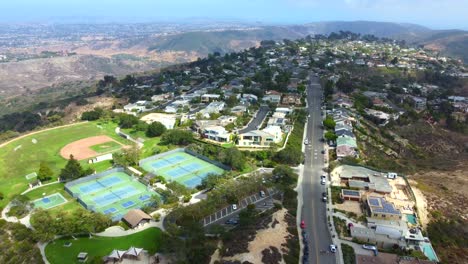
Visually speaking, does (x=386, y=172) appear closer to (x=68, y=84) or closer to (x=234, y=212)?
(x=234, y=212)

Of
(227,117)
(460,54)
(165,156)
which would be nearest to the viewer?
(165,156)

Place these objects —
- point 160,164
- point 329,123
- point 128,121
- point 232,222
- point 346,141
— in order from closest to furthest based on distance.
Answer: point 232,222
point 160,164
point 346,141
point 329,123
point 128,121

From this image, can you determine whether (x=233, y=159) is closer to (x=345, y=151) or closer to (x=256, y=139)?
(x=256, y=139)

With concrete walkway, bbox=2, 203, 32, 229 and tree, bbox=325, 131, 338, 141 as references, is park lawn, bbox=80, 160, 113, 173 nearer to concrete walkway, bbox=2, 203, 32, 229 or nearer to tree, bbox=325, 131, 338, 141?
concrete walkway, bbox=2, 203, 32, 229

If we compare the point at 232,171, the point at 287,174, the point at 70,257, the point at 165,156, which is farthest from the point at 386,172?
the point at 70,257

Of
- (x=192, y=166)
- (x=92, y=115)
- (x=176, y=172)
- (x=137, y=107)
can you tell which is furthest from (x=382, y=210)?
(x=92, y=115)

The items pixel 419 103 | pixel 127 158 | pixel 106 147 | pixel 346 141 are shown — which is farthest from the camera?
pixel 419 103

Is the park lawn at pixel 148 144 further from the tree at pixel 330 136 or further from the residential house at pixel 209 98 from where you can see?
the tree at pixel 330 136
